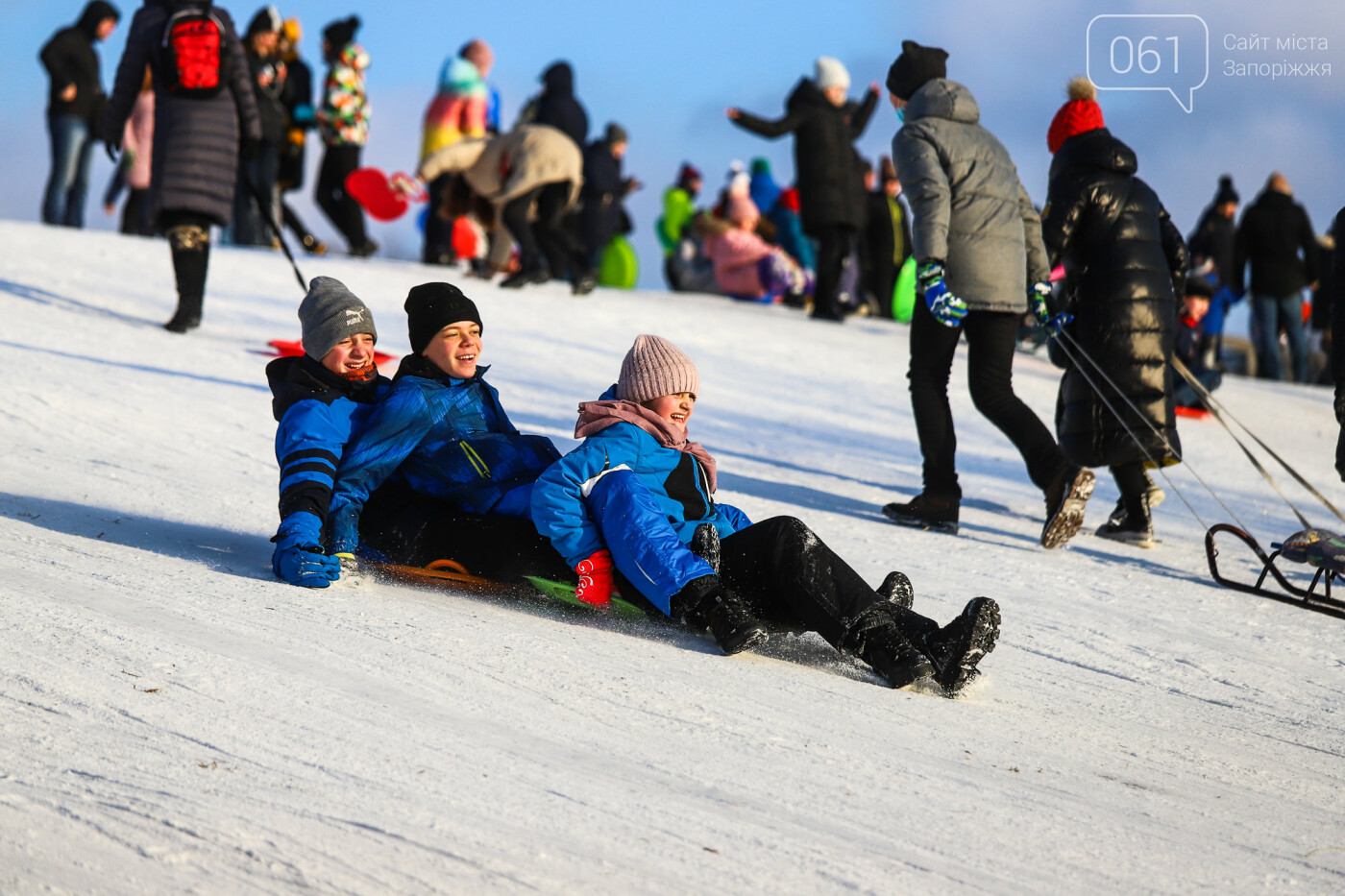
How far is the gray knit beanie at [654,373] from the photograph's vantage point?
3326 millimetres

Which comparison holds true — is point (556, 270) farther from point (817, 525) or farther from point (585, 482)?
point (585, 482)

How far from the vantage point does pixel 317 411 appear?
135 inches

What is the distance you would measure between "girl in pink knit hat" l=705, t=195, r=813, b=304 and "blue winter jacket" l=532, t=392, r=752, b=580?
35.2 ft

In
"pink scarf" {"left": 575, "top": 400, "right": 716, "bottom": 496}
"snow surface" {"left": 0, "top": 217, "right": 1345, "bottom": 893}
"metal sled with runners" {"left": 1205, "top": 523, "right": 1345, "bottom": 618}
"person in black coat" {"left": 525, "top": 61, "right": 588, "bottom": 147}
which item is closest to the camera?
"snow surface" {"left": 0, "top": 217, "right": 1345, "bottom": 893}

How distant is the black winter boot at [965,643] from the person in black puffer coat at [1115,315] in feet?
7.90

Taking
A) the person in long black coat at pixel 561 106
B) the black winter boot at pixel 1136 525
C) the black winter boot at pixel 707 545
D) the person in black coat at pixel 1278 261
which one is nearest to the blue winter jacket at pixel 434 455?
the black winter boot at pixel 707 545

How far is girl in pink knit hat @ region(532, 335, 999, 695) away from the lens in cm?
300

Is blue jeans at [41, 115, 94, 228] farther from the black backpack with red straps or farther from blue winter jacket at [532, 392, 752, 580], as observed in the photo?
blue winter jacket at [532, 392, 752, 580]

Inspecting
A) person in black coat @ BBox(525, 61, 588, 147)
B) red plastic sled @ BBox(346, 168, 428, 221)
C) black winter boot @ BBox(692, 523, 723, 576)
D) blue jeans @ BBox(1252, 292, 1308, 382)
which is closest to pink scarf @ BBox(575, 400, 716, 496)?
black winter boot @ BBox(692, 523, 723, 576)

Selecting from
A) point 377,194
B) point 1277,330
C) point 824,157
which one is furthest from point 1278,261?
point 377,194

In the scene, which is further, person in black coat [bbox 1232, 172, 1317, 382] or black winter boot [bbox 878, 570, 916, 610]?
person in black coat [bbox 1232, 172, 1317, 382]

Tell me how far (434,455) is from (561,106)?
27.3 feet

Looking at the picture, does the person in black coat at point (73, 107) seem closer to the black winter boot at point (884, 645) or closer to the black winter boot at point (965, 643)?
the black winter boot at point (884, 645)

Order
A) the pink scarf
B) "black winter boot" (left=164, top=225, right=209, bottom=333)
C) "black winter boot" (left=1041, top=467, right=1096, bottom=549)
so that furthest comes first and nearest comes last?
"black winter boot" (left=164, top=225, right=209, bottom=333), "black winter boot" (left=1041, top=467, right=1096, bottom=549), the pink scarf
